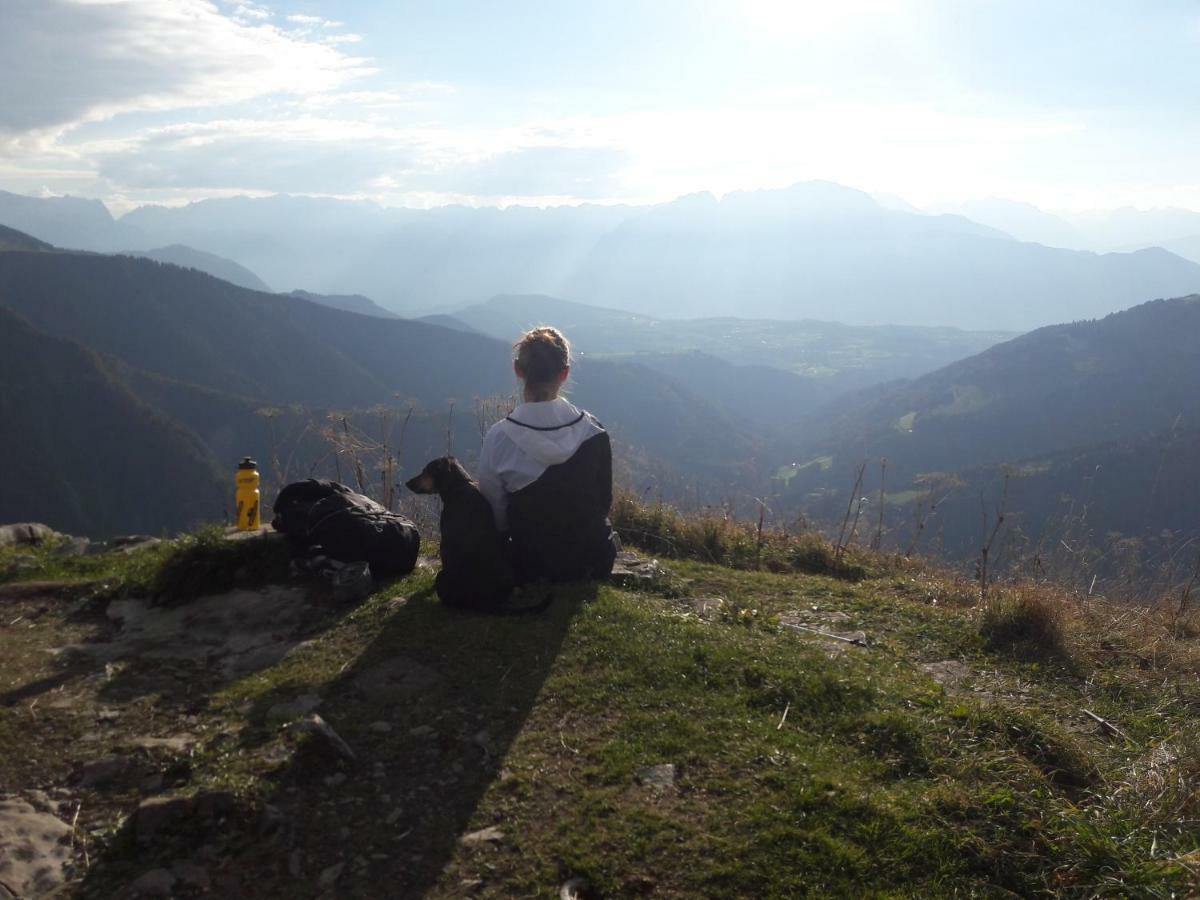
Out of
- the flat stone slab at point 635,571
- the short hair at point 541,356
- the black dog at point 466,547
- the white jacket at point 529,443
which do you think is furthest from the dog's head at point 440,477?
the flat stone slab at point 635,571

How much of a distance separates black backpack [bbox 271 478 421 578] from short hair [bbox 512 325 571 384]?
158cm

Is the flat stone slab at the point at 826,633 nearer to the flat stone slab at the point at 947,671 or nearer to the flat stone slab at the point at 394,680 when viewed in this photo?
the flat stone slab at the point at 947,671

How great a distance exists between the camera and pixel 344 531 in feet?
18.9

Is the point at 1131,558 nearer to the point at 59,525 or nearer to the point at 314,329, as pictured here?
the point at 59,525

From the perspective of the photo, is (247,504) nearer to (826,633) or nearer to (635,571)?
(635,571)

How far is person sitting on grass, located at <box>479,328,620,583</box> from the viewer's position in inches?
207

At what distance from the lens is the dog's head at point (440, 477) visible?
5090mm

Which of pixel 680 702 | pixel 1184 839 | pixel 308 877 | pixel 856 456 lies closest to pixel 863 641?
pixel 680 702

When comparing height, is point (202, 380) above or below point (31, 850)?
below

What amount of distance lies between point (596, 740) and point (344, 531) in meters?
2.83

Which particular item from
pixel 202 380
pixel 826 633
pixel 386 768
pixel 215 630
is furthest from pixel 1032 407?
pixel 386 768

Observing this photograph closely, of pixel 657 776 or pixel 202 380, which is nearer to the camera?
pixel 657 776

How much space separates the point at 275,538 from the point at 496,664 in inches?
96.5

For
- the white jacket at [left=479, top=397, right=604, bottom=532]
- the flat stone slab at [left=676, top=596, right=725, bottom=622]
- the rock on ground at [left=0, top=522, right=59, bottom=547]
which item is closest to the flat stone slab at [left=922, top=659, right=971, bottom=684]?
the flat stone slab at [left=676, top=596, right=725, bottom=622]
